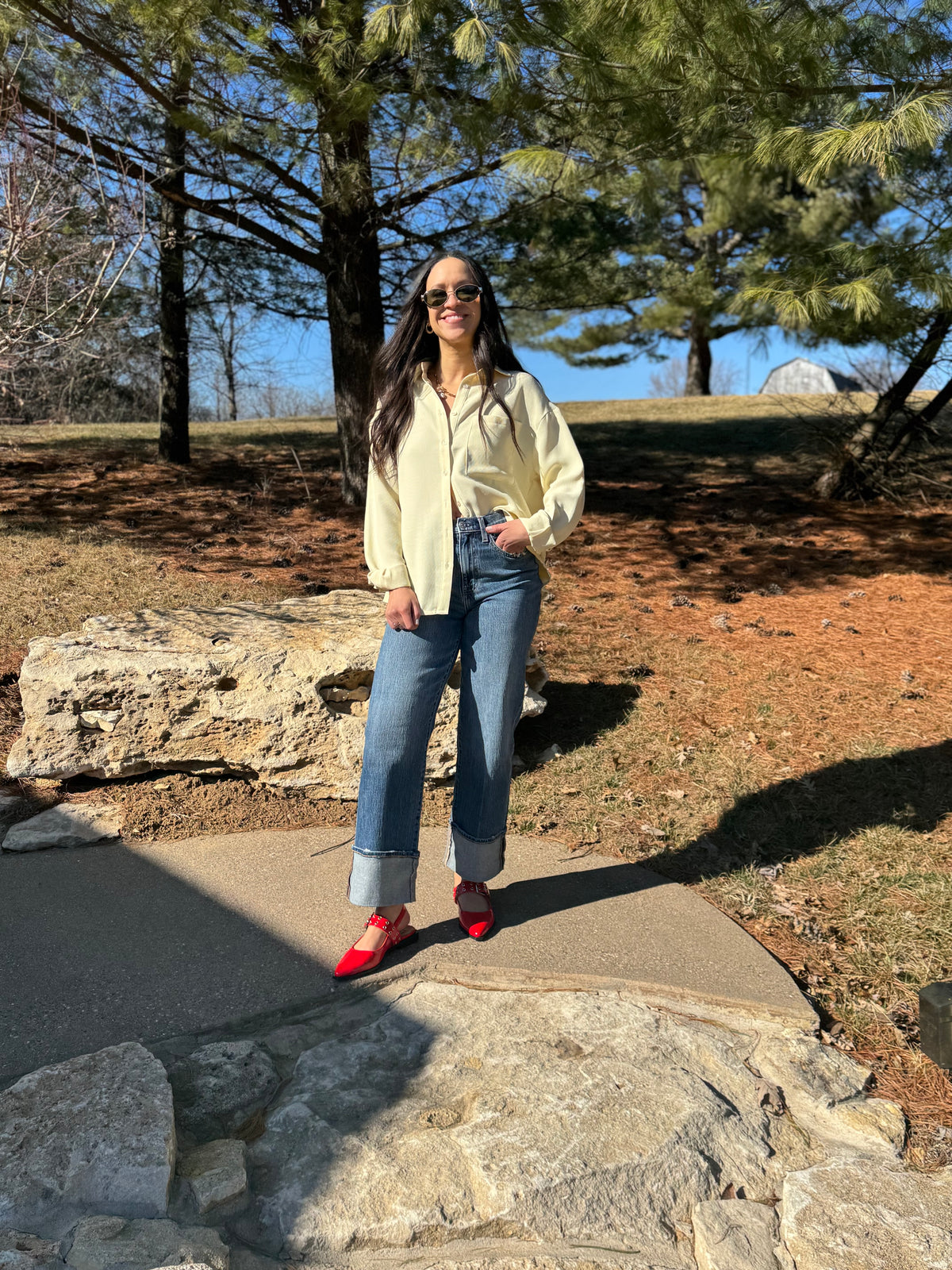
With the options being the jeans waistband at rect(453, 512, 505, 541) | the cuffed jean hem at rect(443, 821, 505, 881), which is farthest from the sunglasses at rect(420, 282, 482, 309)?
the cuffed jean hem at rect(443, 821, 505, 881)

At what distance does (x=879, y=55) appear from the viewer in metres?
5.73

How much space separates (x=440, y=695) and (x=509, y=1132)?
41.5 inches

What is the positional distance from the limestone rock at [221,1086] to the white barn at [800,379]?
2407 cm

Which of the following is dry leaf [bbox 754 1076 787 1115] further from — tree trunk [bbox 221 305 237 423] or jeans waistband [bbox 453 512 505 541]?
tree trunk [bbox 221 305 237 423]

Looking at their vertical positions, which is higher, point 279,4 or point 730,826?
point 279,4

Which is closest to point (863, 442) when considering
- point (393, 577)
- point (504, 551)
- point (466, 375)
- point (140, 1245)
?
point (466, 375)

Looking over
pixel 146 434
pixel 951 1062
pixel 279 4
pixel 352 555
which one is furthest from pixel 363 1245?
pixel 146 434

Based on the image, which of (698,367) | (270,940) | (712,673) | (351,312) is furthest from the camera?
(698,367)

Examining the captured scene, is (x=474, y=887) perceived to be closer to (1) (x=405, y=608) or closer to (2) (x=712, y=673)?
(1) (x=405, y=608)

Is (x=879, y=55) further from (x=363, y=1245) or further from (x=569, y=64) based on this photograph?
(x=363, y=1245)

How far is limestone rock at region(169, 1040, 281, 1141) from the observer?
213 centimetres

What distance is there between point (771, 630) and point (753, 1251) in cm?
395

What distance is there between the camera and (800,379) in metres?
26.1

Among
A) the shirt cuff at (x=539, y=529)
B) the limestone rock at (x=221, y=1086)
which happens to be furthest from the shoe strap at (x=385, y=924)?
the shirt cuff at (x=539, y=529)
